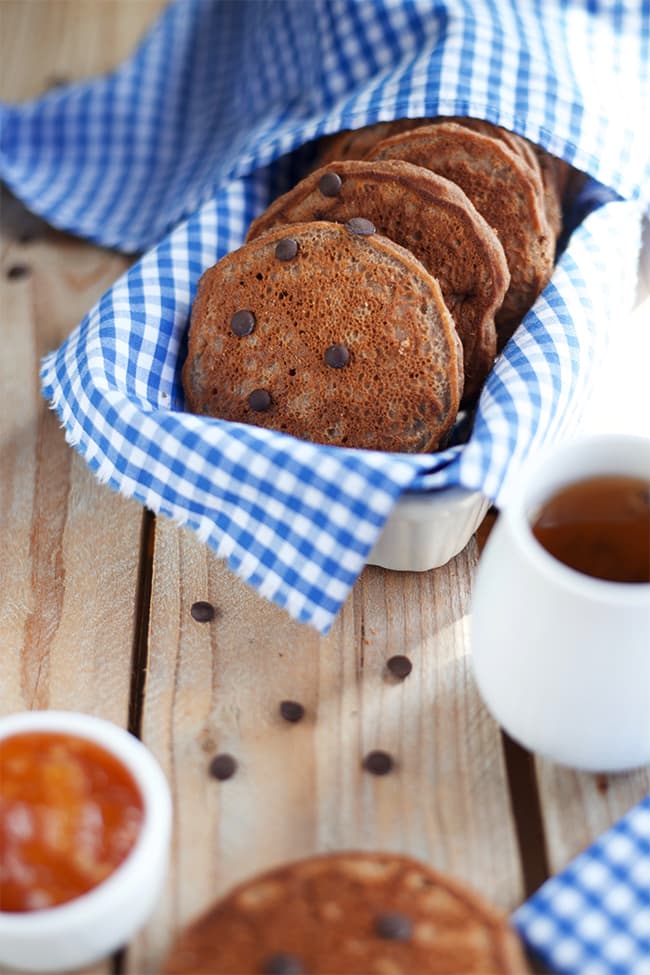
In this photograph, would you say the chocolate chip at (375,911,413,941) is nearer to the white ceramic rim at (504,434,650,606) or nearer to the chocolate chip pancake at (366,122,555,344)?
the white ceramic rim at (504,434,650,606)

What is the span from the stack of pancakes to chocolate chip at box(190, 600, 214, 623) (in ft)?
0.83

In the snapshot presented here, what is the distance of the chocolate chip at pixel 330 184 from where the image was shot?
1.49m

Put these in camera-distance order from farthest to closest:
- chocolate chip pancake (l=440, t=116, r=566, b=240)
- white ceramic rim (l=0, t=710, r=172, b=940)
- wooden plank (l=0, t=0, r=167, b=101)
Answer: wooden plank (l=0, t=0, r=167, b=101) → chocolate chip pancake (l=440, t=116, r=566, b=240) → white ceramic rim (l=0, t=710, r=172, b=940)

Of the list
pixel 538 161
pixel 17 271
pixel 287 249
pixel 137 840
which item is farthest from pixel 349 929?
pixel 17 271

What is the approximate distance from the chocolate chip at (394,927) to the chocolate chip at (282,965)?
3.2 inches

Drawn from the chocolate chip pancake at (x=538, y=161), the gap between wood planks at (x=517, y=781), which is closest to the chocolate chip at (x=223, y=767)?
the gap between wood planks at (x=517, y=781)

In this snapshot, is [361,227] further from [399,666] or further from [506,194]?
[399,666]

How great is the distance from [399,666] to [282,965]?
421 mm

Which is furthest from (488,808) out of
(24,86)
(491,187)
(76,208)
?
(24,86)

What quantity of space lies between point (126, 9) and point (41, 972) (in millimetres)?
2272

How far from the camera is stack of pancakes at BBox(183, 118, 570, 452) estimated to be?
1.38 m

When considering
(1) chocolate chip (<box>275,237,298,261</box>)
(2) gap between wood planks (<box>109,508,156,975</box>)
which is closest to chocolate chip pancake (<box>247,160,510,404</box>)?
(1) chocolate chip (<box>275,237,298,261</box>)

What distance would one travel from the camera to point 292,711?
4.21ft

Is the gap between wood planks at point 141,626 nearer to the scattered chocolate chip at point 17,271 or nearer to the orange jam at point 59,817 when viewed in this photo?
the orange jam at point 59,817
